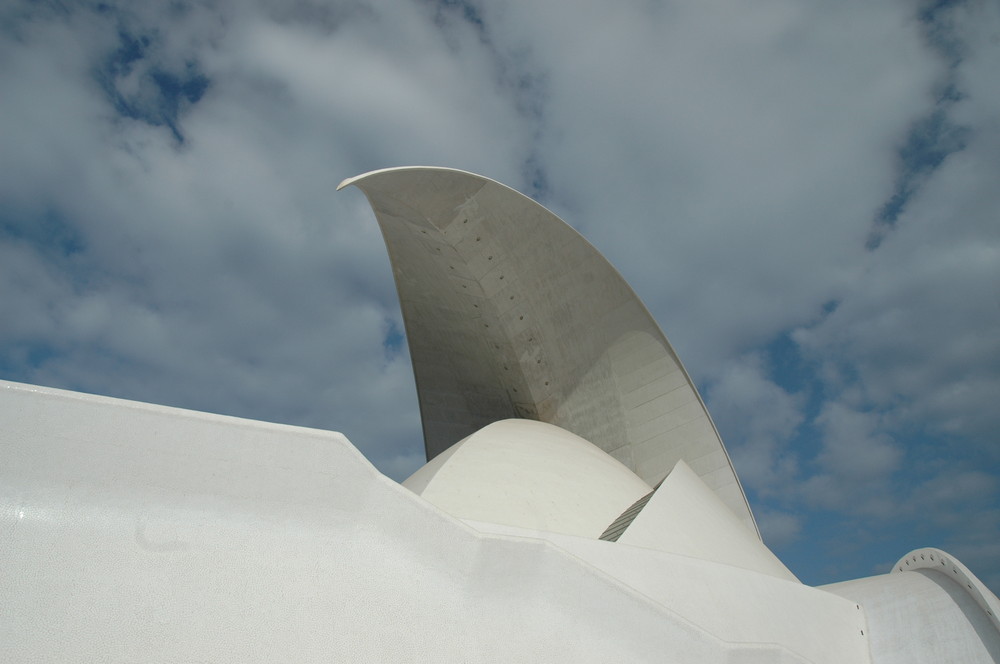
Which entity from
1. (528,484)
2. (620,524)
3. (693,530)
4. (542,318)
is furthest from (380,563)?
(542,318)

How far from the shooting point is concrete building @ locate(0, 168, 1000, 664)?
10.3 feet

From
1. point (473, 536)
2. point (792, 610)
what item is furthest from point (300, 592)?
point (792, 610)

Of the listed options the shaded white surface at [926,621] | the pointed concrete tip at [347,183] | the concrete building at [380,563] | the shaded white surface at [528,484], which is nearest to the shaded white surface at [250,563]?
the concrete building at [380,563]

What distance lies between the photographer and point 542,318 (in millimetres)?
11469

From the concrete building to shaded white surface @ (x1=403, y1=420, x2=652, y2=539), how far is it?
32 millimetres

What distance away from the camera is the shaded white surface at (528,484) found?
6789 millimetres

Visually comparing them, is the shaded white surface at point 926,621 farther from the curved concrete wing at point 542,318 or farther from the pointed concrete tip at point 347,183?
the pointed concrete tip at point 347,183

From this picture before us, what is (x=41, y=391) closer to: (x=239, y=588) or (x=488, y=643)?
(x=239, y=588)

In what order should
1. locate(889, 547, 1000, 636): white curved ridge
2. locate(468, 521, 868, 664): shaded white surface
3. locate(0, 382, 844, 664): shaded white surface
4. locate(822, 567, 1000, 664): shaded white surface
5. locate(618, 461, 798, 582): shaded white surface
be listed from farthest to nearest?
locate(618, 461, 798, 582): shaded white surface, locate(889, 547, 1000, 636): white curved ridge, locate(822, 567, 1000, 664): shaded white surface, locate(468, 521, 868, 664): shaded white surface, locate(0, 382, 844, 664): shaded white surface

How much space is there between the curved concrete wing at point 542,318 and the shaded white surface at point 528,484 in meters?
1.93

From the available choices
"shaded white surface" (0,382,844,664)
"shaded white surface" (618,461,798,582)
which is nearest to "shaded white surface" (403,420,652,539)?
"shaded white surface" (618,461,798,582)

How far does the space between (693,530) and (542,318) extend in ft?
17.1

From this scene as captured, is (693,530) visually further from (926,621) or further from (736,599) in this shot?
(926,621)

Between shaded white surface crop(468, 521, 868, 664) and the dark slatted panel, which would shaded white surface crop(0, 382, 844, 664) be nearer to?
shaded white surface crop(468, 521, 868, 664)
